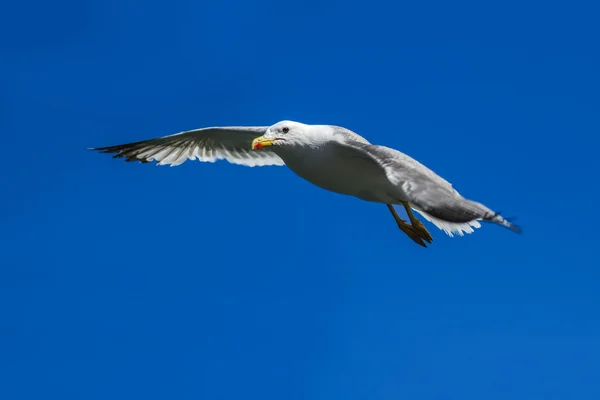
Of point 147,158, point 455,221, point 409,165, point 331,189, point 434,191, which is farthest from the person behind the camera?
point 147,158

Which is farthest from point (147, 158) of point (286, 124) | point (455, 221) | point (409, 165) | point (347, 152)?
point (455, 221)

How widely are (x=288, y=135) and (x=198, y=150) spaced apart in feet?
13.3

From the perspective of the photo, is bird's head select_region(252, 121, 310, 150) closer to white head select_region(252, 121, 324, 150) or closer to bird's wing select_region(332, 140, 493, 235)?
white head select_region(252, 121, 324, 150)

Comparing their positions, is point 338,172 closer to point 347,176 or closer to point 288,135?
point 347,176

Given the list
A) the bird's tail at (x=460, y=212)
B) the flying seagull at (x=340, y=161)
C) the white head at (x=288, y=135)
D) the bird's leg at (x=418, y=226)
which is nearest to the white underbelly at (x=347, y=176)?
the flying seagull at (x=340, y=161)

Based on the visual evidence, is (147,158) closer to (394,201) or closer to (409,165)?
(394,201)

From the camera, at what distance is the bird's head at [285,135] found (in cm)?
1012

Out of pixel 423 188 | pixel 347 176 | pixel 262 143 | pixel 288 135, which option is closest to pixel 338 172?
pixel 347 176

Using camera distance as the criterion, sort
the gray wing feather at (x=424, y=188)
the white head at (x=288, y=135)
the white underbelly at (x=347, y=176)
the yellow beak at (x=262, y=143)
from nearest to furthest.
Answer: the gray wing feather at (x=424, y=188), the white underbelly at (x=347, y=176), the white head at (x=288, y=135), the yellow beak at (x=262, y=143)

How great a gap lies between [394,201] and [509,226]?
3.70 m

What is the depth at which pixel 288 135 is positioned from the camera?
10211 millimetres

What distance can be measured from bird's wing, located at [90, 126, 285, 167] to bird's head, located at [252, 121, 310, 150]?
295 centimetres

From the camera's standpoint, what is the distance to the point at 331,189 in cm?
1028

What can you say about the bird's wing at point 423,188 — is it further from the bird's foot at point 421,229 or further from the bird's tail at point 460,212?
the bird's foot at point 421,229
